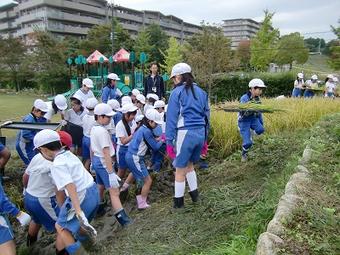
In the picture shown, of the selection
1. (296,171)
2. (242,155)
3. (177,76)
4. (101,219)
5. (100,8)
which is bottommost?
(101,219)

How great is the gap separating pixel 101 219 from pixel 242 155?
8.63 ft

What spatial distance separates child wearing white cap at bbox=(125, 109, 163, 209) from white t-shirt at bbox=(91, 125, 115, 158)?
524mm

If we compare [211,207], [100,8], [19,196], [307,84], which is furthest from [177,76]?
[100,8]

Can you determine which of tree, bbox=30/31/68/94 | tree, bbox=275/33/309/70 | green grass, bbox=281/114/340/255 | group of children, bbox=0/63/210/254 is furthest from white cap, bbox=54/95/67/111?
tree, bbox=275/33/309/70

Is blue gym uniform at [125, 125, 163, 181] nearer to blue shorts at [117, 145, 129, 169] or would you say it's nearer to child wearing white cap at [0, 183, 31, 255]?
blue shorts at [117, 145, 129, 169]

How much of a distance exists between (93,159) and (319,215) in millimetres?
2960

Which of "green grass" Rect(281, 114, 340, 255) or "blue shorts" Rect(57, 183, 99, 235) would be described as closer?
"green grass" Rect(281, 114, 340, 255)

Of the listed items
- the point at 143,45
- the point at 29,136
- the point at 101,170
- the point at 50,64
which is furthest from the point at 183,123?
the point at 143,45

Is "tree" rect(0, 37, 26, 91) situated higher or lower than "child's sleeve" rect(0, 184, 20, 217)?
higher

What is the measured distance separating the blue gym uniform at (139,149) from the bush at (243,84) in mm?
15480

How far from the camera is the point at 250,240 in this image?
2891mm

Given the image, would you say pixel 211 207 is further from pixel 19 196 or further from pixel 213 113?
pixel 213 113

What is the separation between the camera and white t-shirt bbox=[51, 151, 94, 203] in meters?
3.48

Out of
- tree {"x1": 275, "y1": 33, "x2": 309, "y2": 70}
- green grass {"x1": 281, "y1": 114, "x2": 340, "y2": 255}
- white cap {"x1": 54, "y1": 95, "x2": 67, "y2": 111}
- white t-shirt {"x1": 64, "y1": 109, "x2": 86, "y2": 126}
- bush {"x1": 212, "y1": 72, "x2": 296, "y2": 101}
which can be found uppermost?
tree {"x1": 275, "y1": 33, "x2": 309, "y2": 70}
